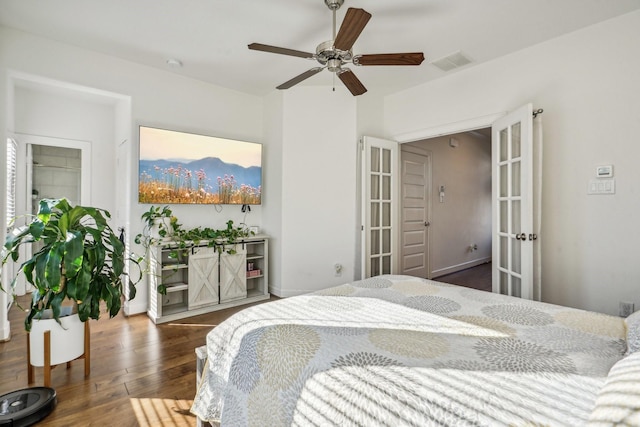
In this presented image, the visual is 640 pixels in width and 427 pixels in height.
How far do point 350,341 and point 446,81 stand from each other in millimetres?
3456

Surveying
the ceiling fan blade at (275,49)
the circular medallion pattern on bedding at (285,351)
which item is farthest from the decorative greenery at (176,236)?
the circular medallion pattern on bedding at (285,351)

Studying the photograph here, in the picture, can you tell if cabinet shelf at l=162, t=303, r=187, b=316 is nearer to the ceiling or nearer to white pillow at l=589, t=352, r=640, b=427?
the ceiling

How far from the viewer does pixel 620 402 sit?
26.0 inches

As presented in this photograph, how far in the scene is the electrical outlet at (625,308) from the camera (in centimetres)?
241

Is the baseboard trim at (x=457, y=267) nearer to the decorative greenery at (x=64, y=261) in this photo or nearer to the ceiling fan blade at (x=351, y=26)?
the ceiling fan blade at (x=351, y=26)

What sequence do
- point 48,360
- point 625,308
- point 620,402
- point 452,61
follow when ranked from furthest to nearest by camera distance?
1. point 452,61
2. point 625,308
3. point 48,360
4. point 620,402

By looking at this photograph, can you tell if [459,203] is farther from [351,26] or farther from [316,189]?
[351,26]

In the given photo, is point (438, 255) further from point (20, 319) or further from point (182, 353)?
point (20, 319)

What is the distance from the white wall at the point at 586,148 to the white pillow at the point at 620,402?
2349 mm

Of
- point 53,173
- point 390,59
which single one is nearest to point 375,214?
point 390,59

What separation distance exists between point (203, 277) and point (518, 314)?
9.73 feet

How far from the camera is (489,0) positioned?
229 cm

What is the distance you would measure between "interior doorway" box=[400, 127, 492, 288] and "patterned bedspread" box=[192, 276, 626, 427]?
10.8 ft

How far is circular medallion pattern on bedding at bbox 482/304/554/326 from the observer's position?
1435 mm
